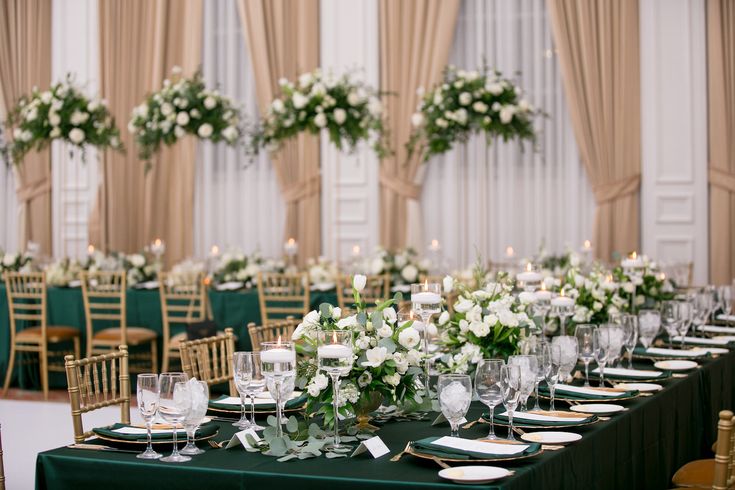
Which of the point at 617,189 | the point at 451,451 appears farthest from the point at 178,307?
the point at 451,451

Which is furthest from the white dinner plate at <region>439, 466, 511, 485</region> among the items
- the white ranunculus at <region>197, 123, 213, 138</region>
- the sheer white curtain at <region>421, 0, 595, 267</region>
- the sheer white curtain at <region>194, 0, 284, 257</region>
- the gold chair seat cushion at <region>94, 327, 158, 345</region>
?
the sheer white curtain at <region>194, 0, 284, 257</region>

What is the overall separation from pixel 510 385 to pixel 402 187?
25.9 ft

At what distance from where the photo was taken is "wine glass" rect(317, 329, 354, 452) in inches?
122

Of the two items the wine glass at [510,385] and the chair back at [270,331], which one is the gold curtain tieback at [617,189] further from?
the wine glass at [510,385]

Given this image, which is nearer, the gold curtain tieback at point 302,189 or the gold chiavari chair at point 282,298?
the gold chiavari chair at point 282,298

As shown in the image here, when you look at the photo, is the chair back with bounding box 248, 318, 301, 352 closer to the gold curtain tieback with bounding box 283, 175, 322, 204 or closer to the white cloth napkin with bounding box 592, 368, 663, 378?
the white cloth napkin with bounding box 592, 368, 663, 378

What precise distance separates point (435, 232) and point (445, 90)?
2043mm

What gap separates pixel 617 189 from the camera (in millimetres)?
10406

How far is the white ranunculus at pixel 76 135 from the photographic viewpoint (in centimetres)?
970

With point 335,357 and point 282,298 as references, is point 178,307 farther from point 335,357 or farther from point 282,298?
point 335,357

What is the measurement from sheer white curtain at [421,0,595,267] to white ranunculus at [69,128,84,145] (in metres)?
3.49

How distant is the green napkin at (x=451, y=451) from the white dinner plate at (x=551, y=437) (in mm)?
155

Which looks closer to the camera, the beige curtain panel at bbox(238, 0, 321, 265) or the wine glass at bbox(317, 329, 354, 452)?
the wine glass at bbox(317, 329, 354, 452)

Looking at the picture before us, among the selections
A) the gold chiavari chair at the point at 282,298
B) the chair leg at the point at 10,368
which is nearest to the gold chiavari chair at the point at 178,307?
the gold chiavari chair at the point at 282,298
